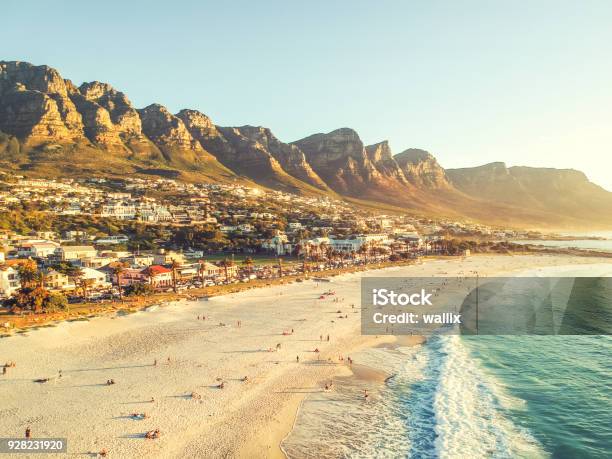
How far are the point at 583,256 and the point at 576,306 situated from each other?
81031mm

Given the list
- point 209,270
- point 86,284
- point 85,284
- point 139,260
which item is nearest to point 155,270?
point 86,284

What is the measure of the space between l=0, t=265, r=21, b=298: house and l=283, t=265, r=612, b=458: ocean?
133 ft

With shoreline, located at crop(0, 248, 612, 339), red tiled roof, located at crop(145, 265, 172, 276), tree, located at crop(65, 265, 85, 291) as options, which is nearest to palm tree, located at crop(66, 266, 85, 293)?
tree, located at crop(65, 265, 85, 291)

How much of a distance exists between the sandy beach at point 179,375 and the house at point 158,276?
9945mm

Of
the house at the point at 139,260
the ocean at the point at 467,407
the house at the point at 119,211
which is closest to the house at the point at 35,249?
the house at the point at 139,260

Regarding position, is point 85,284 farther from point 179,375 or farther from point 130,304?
point 179,375

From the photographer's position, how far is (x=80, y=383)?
27234mm

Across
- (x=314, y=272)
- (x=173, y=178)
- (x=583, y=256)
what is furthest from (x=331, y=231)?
(x=173, y=178)

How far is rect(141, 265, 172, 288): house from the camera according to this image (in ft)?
190

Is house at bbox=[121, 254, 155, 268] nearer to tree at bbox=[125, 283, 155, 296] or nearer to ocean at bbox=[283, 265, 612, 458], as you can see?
tree at bbox=[125, 283, 155, 296]

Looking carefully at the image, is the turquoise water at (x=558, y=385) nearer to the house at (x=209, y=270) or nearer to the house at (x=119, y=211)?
the house at (x=209, y=270)

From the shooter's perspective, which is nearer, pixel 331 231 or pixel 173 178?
pixel 331 231

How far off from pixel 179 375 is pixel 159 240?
7209cm

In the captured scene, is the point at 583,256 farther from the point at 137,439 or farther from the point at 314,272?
the point at 137,439
